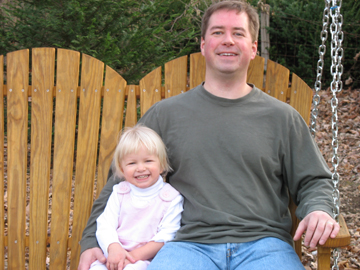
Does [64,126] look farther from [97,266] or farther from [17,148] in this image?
[97,266]

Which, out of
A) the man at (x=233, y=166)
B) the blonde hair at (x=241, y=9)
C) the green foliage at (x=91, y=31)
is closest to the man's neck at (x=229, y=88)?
the man at (x=233, y=166)

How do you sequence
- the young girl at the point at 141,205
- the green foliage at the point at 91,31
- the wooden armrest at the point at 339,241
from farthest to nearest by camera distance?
the green foliage at the point at 91,31 → the young girl at the point at 141,205 → the wooden armrest at the point at 339,241

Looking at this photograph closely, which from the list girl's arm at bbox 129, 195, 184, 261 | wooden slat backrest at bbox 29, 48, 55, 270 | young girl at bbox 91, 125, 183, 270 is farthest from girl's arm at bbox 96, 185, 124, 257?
wooden slat backrest at bbox 29, 48, 55, 270

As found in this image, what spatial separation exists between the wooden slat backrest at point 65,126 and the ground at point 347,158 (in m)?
1.40

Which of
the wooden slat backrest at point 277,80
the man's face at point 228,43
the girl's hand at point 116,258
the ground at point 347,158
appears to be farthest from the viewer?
the ground at point 347,158

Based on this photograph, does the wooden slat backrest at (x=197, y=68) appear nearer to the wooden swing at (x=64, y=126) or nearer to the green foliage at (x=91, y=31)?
the wooden swing at (x=64, y=126)

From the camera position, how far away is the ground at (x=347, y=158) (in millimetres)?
3463

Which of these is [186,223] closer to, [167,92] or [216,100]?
[216,100]

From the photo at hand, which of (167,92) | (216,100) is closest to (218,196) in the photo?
(216,100)

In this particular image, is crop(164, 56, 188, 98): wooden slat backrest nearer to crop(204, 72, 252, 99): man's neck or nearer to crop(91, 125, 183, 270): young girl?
crop(204, 72, 252, 99): man's neck

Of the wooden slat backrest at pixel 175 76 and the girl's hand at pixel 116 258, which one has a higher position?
the wooden slat backrest at pixel 175 76

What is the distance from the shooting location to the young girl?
219 cm

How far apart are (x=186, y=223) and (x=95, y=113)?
3.71ft

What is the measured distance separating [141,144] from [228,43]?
830mm
